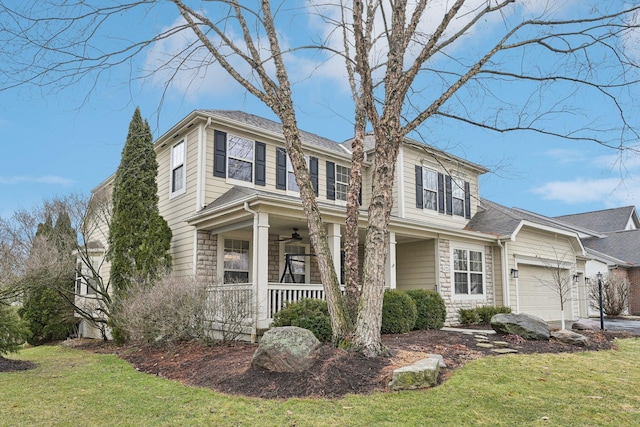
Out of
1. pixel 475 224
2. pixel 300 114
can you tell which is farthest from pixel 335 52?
pixel 475 224

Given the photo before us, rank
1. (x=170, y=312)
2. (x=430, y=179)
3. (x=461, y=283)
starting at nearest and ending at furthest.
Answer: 1. (x=170, y=312)
2. (x=461, y=283)
3. (x=430, y=179)

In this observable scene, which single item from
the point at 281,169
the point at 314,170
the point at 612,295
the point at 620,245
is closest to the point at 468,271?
the point at 314,170

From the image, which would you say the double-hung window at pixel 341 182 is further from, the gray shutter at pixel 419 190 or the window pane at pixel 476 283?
the window pane at pixel 476 283

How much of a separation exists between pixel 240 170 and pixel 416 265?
20.9 ft

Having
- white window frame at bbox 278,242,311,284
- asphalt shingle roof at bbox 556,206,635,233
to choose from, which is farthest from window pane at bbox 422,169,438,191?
asphalt shingle roof at bbox 556,206,635,233

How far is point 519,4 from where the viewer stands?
762 cm

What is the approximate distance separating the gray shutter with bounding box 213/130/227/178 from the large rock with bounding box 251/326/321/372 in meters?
6.47

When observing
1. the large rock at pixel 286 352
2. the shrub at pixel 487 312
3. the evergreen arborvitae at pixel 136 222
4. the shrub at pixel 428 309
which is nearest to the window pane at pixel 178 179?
the evergreen arborvitae at pixel 136 222

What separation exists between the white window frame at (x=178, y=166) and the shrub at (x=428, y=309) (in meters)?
6.58

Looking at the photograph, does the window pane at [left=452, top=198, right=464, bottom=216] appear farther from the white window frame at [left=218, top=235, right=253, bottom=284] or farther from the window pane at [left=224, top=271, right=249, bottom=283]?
the window pane at [left=224, top=271, right=249, bottom=283]

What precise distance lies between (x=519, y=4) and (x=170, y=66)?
19.6 feet

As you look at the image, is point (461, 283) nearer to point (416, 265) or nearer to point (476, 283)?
point (476, 283)

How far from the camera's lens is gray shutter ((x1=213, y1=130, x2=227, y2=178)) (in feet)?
38.0

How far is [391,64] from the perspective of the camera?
7.06 m
